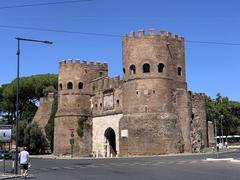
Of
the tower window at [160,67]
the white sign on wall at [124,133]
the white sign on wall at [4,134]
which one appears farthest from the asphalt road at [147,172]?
the tower window at [160,67]

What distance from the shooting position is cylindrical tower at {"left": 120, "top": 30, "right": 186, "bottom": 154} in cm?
4166

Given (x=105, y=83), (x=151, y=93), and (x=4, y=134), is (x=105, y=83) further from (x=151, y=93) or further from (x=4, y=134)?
(x=4, y=134)

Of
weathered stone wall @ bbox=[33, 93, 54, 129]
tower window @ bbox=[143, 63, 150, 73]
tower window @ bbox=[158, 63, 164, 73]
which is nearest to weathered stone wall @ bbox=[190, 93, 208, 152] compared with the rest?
tower window @ bbox=[158, 63, 164, 73]

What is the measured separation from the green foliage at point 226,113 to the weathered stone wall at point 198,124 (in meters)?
34.9

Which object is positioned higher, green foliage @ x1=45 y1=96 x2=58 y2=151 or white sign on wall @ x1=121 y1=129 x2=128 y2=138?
green foliage @ x1=45 y1=96 x2=58 y2=151

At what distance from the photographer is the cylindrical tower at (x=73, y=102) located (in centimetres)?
5181

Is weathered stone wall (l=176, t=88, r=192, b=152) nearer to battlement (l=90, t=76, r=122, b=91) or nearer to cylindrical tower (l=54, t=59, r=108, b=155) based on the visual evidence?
battlement (l=90, t=76, r=122, b=91)

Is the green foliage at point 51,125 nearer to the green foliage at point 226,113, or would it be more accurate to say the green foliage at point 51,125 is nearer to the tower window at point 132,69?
the tower window at point 132,69

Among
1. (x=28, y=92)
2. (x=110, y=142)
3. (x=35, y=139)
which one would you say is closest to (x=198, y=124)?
(x=110, y=142)

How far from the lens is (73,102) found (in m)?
52.7

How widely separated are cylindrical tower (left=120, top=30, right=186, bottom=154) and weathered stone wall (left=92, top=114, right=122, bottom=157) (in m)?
4.08

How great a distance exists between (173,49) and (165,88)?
4.43 m

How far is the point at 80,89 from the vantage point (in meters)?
53.0

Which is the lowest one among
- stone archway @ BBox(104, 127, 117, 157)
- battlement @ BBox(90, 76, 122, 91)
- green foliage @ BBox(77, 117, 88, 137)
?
stone archway @ BBox(104, 127, 117, 157)
